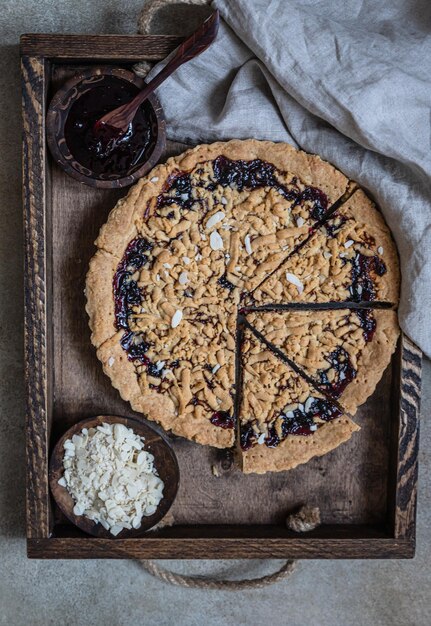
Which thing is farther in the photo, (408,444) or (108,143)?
(408,444)

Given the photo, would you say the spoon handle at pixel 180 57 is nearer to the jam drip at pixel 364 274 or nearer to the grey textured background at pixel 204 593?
the jam drip at pixel 364 274

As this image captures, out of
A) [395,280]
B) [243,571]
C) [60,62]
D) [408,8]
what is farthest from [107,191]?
[243,571]

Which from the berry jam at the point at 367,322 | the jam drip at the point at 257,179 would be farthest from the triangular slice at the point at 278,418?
the jam drip at the point at 257,179

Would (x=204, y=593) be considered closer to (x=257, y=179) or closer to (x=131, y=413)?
(x=131, y=413)

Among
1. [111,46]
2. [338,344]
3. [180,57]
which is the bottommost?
[338,344]

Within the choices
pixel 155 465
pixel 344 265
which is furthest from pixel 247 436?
pixel 344 265
